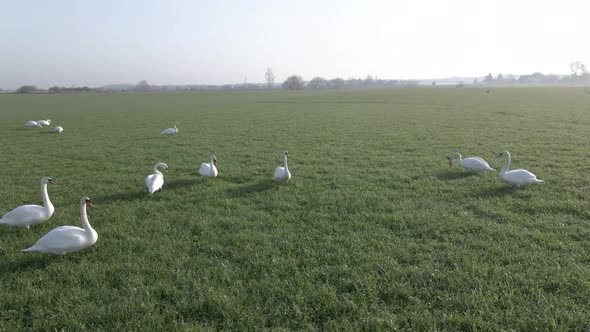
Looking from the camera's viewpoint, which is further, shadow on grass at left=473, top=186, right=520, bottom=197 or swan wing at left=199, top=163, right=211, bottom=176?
swan wing at left=199, top=163, right=211, bottom=176

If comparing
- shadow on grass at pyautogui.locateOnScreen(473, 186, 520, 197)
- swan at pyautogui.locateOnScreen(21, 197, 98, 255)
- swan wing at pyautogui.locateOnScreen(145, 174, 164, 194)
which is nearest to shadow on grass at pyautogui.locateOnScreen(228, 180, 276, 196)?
swan wing at pyautogui.locateOnScreen(145, 174, 164, 194)

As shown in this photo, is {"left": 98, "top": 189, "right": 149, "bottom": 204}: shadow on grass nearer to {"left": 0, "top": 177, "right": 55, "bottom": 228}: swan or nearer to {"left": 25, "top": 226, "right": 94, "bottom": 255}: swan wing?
{"left": 0, "top": 177, "right": 55, "bottom": 228}: swan

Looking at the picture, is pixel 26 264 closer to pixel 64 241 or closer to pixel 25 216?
pixel 64 241

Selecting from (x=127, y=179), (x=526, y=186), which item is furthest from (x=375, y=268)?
(x=127, y=179)

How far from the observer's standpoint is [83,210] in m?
5.40

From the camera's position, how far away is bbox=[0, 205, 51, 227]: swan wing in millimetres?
6062

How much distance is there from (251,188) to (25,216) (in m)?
4.48

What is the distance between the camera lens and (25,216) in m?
6.11

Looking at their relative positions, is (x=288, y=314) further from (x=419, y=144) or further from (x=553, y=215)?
(x=419, y=144)

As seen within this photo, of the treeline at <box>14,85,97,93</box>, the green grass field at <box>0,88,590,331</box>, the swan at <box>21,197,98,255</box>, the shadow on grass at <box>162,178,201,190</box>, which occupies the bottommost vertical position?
the green grass field at <box>0,88,590,331</box>

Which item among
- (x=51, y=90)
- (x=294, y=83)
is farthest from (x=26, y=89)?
(x=294, y=83)

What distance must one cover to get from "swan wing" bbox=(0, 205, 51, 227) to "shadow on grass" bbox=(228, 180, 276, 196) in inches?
144

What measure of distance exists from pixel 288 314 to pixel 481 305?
2164 millimetres

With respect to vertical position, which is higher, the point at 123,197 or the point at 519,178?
the point at 519,178
